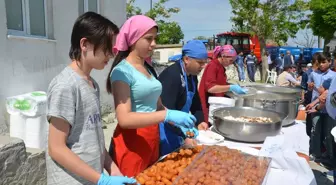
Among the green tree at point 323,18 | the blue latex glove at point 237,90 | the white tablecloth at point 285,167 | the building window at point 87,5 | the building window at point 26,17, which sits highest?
the green tree at point 323,18

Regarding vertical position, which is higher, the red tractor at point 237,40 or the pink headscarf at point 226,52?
the red tractor at point 237,40

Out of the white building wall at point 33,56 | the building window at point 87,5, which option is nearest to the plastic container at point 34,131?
the white building wall at point 33,56

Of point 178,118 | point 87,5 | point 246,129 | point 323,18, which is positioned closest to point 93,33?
point 178,118

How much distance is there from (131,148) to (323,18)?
77.9ft

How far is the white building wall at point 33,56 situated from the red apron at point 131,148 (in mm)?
2503

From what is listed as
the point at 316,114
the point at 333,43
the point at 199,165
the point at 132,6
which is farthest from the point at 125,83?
the point at 333,43

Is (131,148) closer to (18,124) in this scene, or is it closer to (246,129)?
(246,129)

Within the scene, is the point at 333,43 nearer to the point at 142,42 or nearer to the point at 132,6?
the point at 132,6

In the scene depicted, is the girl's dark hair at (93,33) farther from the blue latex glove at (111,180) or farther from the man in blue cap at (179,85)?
the man in blue cap at (179,85)

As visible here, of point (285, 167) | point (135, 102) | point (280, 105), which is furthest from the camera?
point (280, 105)

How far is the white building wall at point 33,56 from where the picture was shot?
3361 mm

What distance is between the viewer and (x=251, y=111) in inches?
98.0

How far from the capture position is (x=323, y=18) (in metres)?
21.3

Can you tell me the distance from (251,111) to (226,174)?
41.7 inches
